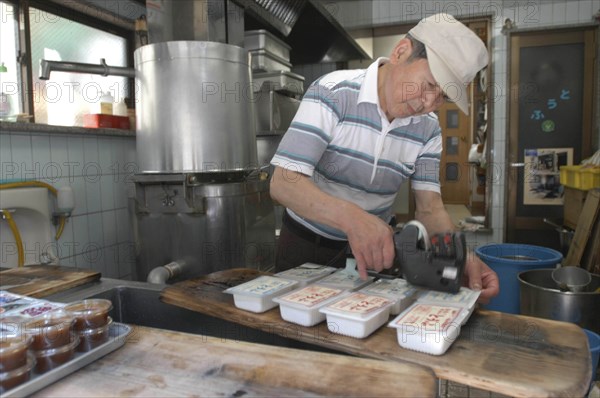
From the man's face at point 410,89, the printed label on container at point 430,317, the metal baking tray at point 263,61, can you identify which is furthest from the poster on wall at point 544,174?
the printed label on container at point 430,317

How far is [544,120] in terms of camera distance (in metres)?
4.29

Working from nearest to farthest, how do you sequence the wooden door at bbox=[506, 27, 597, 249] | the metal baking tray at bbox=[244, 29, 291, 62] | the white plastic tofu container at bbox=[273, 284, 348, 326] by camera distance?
the white plastic tofu container at bbox=[273, 284, 348, 326], the metal baking tray at bbox=[244, 29, 291, 62], the wooden door at bbox=[506, 27, 597, 249]

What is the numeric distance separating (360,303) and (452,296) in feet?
0.78

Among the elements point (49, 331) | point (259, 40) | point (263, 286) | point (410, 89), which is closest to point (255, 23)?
point (259, 40)

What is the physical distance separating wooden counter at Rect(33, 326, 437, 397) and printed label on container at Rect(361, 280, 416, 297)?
0.29 metres

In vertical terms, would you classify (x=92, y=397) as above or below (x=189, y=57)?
below

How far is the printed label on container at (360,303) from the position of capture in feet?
2.82

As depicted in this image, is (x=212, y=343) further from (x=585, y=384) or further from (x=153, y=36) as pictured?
(x=153, y=36)

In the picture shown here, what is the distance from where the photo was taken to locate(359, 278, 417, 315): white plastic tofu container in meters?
0.96

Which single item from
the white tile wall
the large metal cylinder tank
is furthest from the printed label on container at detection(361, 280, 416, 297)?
the white tile wall

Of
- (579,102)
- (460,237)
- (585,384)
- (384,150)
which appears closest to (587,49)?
(579,102)

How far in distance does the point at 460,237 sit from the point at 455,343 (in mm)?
261

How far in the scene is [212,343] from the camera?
0.82 metres

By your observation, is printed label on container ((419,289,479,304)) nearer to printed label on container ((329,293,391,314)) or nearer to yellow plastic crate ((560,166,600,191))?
printed label on container ((329,293,391,314))
